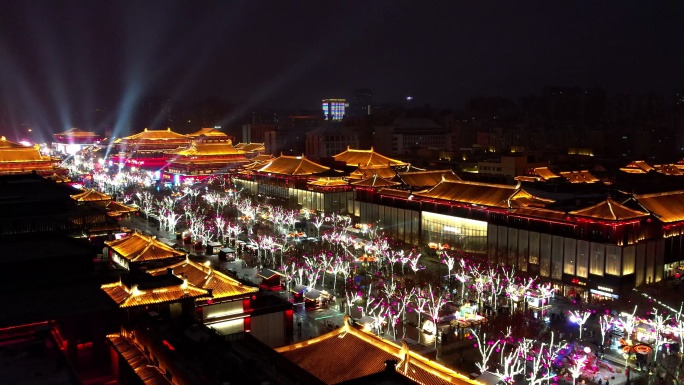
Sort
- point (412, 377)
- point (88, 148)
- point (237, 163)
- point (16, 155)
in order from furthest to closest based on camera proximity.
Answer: point (88, 148) < point (237, 163) < point (16, 155) < point (412, 377)

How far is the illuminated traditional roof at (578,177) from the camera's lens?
6656 cm

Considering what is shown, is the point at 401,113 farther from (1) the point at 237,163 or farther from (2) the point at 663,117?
(1) the point at 237,163

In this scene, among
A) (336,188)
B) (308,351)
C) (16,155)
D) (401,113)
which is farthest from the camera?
(401,113)

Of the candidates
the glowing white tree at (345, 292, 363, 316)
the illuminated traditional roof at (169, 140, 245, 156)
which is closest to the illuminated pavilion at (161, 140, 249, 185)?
the illuminated traditional roof at (169, 140, 245, 156)

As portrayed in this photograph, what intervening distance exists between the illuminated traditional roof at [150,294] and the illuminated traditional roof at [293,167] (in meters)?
47.3

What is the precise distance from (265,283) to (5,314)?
47.8 ft

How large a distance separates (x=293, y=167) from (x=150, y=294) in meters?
50.3

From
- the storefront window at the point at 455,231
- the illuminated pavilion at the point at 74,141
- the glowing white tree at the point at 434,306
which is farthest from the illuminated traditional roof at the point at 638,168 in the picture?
the illuminated pavilion at the point at 74,141

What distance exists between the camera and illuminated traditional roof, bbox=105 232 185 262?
30.2 meters

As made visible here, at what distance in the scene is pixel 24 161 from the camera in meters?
69.8

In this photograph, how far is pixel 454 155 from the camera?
97.4 metres

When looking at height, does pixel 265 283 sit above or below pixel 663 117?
below

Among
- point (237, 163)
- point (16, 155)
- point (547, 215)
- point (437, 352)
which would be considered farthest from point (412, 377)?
point (237, 163)

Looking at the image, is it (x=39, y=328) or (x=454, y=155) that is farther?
(x=454, y=155)
